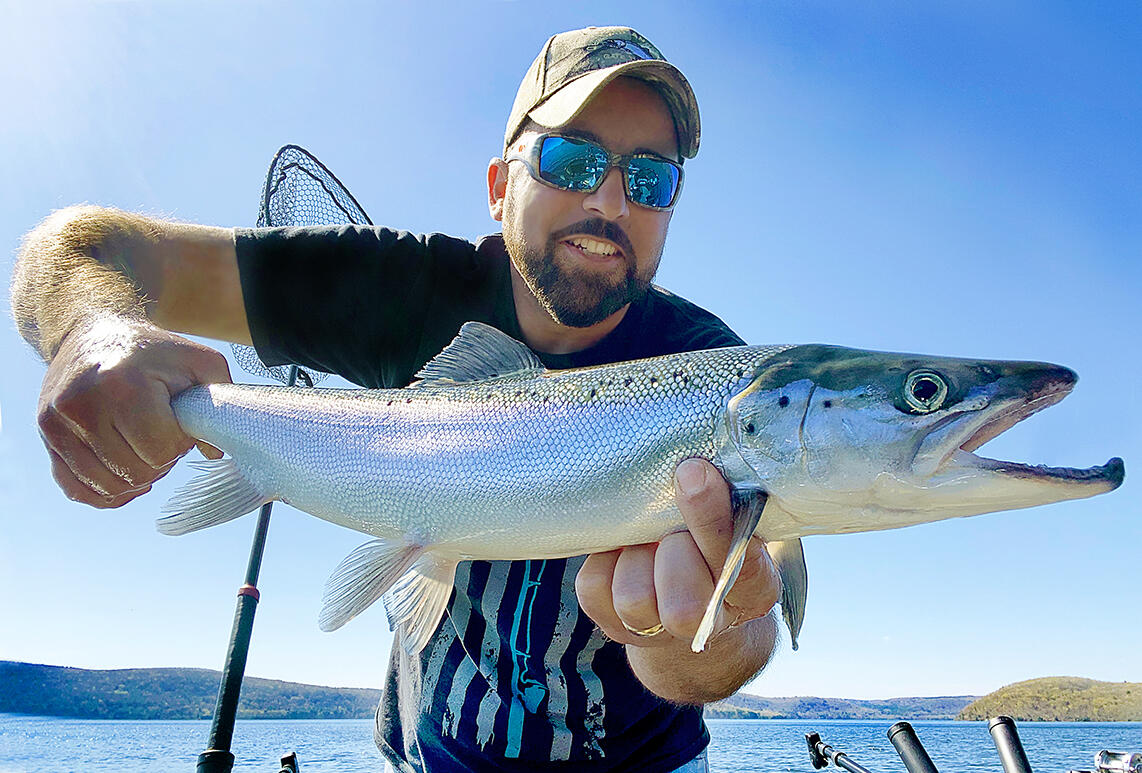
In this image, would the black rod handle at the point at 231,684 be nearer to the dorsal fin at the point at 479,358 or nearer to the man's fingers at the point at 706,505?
the dorsal fin at the point at 479,358

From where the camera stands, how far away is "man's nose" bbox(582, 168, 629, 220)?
3621 millimetres

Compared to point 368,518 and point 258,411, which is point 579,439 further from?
point 258,411

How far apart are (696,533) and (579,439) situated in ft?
1.68

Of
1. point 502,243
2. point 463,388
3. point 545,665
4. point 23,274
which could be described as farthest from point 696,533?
point 23,274

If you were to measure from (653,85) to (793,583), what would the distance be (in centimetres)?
266

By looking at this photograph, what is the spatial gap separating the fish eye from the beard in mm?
1774

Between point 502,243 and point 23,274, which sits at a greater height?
point 502,243

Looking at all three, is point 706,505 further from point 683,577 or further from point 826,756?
point 826,756

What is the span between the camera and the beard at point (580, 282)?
3629 millimetres

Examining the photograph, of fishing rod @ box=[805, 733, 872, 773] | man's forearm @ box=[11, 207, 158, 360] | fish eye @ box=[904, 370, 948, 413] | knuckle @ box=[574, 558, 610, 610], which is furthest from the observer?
fishing rod @ box=[805, 733, 872, 773]

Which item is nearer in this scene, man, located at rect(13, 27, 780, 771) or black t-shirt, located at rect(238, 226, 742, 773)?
man, located at rect(13, 27, 780, 771)

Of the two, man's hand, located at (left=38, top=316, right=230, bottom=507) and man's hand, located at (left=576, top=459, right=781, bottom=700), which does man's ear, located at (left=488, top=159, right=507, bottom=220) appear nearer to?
man's hand, located at (left=38, top=316, right=230, bottom=507)

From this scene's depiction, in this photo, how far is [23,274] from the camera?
3.63 m

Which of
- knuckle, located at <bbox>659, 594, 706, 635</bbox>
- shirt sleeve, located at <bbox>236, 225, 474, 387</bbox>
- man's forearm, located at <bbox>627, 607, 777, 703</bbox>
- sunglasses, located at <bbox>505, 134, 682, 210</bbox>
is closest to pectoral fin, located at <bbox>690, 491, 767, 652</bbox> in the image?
knuckle, located at <bbox>659, 594, 706, 635</bbox>
